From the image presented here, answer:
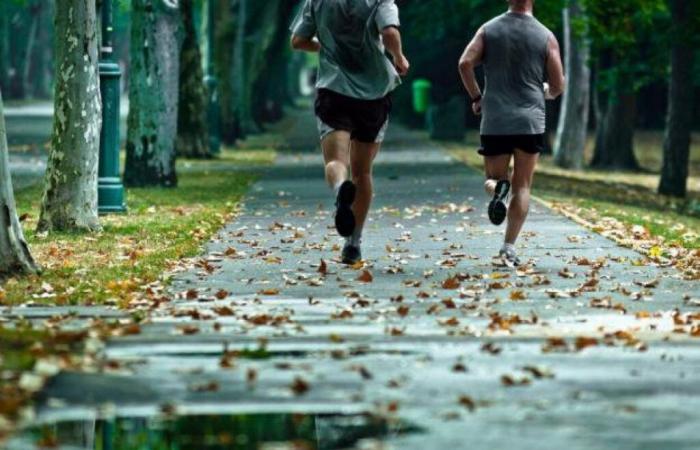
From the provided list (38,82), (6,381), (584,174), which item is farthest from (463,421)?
(38,82)

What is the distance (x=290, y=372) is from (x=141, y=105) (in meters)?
16.3

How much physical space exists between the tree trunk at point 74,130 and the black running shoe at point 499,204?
4251 millimetres

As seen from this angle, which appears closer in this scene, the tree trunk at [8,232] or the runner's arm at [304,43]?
the tree trunk at [8,232]

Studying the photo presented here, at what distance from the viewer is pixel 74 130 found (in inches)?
643

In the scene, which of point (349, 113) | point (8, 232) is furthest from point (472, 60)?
point (8, 232)

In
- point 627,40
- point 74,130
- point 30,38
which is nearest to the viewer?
point 74,130

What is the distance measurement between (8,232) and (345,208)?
2056 mm

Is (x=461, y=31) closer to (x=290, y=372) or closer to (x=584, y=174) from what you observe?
(x=584, y=174)

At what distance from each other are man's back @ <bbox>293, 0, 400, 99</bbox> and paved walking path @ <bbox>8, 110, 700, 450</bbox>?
119cm

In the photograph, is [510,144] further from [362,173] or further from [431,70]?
[431,70]

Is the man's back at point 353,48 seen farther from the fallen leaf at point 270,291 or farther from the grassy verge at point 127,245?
the fallen leaf at point 270,291

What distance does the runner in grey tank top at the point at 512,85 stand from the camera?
43.3 ft

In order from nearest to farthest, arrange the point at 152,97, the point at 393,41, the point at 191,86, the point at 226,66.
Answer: the point at 393,41 < the point at 152,97 < the point at 191,86 < the point at 226,66

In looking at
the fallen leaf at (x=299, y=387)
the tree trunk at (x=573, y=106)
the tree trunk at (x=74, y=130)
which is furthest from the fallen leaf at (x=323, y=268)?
the tree trunk at (x=573, y=106)
